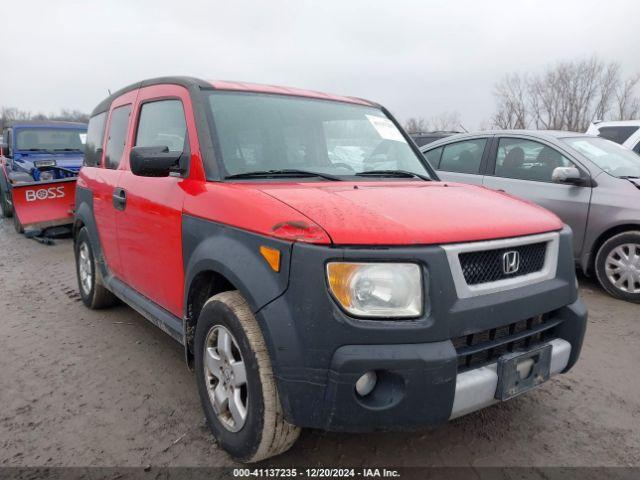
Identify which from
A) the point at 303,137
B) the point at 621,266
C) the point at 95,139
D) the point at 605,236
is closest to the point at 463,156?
the point at 605,236

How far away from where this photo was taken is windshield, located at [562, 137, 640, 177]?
511 centimetres

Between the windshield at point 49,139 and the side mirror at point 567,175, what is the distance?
9.38 meters

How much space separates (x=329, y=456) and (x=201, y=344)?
0.84m

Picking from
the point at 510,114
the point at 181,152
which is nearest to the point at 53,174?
the point at 181,152

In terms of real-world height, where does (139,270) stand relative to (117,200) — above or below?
below

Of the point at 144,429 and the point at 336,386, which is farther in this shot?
the point at 144,429

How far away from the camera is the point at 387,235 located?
190 cm

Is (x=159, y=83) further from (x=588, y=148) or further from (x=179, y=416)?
(x=588, y=148)

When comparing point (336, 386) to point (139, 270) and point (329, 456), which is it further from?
point (139, 270)

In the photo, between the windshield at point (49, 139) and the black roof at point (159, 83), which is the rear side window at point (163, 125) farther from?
the windshield at point (49, 139)

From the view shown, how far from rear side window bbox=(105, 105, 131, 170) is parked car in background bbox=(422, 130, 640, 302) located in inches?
157

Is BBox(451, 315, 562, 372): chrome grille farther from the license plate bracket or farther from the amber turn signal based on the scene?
the amber turn signal

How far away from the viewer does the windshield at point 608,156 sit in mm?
5109

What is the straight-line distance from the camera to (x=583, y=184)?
16.3 feet
